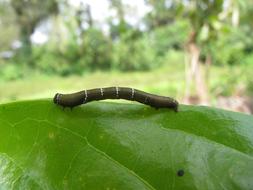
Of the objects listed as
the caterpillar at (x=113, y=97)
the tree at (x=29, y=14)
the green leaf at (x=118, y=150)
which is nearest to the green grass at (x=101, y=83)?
the tree at (x=29, y=14)

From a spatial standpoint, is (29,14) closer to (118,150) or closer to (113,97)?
(113,97)

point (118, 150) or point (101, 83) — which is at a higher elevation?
point (118, 150)

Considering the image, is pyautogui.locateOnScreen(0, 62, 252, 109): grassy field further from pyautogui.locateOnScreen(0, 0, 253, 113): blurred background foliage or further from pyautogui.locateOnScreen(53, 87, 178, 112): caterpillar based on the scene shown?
pyautogui.locateOnScreen(53, 87, 178, 112): caterpillar

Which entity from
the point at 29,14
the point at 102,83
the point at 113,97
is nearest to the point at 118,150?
the point at 113,97

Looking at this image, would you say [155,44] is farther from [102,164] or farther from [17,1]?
[102,164]

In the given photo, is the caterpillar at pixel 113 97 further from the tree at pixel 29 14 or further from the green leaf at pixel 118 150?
the tree at pixel 29 14

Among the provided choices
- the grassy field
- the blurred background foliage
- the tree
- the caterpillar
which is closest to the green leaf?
the caterpillar
